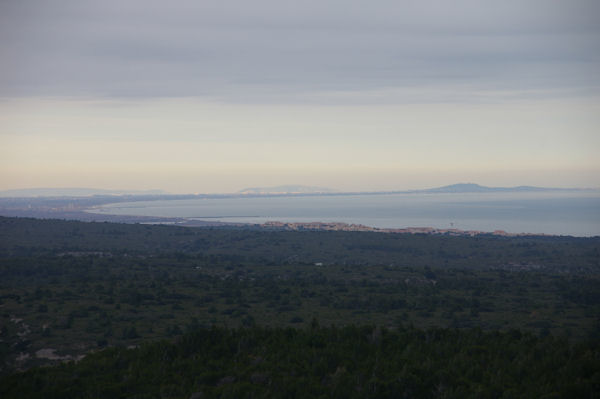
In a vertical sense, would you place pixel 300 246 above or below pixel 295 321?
above

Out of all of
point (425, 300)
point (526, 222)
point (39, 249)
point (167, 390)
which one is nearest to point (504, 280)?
point (425, 300)

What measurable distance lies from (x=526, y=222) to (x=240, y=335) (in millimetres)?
125209

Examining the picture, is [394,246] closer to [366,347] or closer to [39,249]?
[39,249]

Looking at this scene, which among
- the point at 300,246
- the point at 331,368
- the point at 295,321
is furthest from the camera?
the point at 300,246

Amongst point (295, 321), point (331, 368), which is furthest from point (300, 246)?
point (331, 368)

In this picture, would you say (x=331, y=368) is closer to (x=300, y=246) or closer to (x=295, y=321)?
(x=295, y=321)

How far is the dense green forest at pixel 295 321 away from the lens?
14.3 m

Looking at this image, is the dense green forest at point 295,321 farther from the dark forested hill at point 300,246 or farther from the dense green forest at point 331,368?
the dark forested hill at point 300,246

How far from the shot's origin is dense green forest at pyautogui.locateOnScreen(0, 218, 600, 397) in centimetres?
1430

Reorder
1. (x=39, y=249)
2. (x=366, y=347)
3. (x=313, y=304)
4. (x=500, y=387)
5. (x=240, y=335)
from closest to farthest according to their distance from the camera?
(x=500, y=387)
(x=366, y=347)
(x=240, y=335)
(x=313, y=304)
(x=39, y=249)

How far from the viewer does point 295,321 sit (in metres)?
26.7

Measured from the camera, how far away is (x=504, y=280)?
136ft

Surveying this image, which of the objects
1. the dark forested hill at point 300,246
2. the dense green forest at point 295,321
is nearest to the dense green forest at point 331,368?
the dense green forest at point 295,321

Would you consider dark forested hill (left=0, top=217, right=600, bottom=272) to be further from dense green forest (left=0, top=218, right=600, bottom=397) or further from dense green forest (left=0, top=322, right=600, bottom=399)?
dense green forest (left=0, top=322, right=600, bottom=399)
